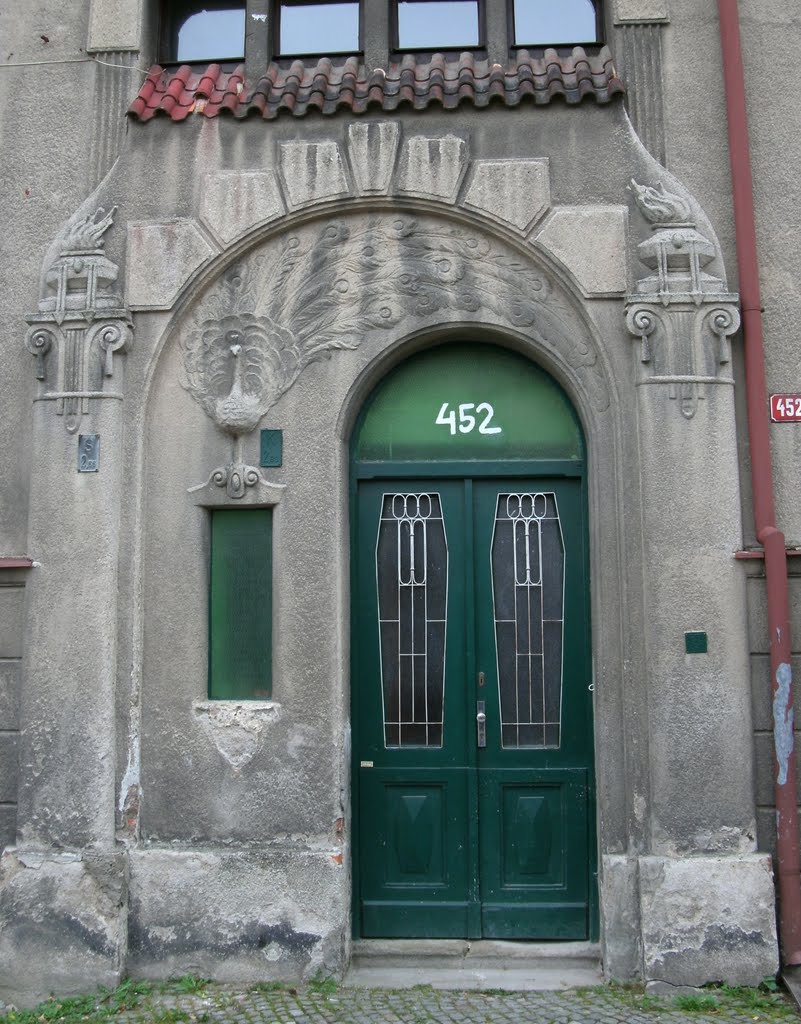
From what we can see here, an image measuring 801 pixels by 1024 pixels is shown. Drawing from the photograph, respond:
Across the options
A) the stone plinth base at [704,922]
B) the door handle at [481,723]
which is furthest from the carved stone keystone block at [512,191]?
the stone plinth base at [704,922]

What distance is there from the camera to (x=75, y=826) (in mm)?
5527

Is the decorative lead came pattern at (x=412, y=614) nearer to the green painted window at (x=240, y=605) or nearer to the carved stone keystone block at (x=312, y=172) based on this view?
the green painted window at (x=240, y=605)

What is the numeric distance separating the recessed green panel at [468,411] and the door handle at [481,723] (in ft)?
5.06

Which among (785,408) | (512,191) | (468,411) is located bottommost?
(785,408)

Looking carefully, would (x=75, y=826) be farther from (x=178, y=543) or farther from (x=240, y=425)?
(x=240, y=425)

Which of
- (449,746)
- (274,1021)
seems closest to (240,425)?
(449,746)

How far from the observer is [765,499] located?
5.51 metres

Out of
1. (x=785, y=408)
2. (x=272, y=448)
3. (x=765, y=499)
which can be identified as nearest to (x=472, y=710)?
(x=272, y=448)

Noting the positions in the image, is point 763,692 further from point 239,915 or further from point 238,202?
point 238,202

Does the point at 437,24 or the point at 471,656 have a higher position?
the point at 437,24

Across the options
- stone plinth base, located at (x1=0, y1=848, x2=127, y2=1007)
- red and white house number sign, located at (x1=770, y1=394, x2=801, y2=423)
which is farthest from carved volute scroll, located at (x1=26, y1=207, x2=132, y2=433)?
red and white house number sign, located at (x1=770, y1=394, x2=801, y2=423)

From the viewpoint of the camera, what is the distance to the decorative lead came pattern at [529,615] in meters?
5.90

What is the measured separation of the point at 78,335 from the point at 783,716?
4.67 meters

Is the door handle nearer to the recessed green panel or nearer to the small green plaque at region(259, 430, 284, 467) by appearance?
the recessed green panel
